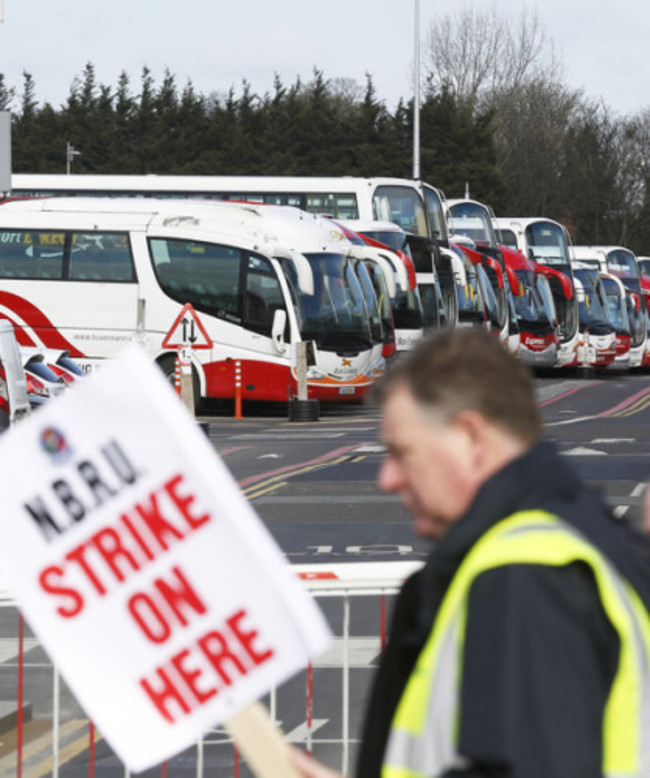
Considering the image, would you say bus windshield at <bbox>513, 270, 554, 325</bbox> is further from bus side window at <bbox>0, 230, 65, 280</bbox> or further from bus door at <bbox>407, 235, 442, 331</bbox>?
bus side window at <bbox>0, 230, 65, 280</bbox>

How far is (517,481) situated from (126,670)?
585 mm

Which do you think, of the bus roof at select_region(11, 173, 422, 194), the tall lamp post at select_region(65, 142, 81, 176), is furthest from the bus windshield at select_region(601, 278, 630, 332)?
the tall lamp post at select_region(65, 142, 81, 176)

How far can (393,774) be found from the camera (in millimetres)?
2500

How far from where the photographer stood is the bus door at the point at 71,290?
30.7m

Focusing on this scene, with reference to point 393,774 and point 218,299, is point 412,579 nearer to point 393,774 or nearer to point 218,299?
point 393,774

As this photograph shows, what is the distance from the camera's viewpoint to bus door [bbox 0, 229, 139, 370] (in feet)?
101

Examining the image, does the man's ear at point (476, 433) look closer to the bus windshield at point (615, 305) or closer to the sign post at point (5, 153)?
the sign post at point (5, 153)

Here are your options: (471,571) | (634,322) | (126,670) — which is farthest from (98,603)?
(634,322)

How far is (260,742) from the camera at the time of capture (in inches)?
98.5

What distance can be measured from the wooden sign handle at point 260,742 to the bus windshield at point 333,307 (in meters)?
27.9

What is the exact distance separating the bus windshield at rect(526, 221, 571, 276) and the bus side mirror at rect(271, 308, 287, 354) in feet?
79.3

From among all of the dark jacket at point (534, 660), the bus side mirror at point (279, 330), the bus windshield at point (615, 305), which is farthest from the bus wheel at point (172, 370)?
the dark jacket at point (534, 660)

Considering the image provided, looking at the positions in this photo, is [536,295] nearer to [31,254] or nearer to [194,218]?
[194,218]

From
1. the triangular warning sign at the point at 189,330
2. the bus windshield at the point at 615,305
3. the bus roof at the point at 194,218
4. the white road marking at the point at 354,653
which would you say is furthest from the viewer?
the bus windshield at the point at 615,305
